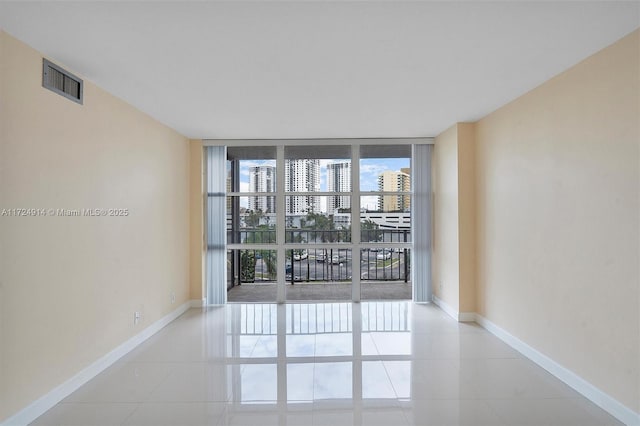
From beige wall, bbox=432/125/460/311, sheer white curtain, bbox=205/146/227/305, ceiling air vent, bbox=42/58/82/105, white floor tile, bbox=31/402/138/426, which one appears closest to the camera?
white floor tile, bbox=31/402/138/426

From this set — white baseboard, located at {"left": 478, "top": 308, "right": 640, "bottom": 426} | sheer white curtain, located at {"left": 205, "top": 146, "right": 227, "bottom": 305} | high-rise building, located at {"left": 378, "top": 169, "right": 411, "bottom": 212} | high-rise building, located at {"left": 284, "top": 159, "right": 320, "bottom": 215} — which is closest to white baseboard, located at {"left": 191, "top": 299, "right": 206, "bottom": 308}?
sheer white curtain, located at {"left": 205, "top": 146, "right": 227, "bottom": 305}

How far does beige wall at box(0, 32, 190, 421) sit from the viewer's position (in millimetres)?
2184

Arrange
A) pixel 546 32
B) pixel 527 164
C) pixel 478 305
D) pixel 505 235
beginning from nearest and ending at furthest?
pixel 546 32 → pixel 527 164 → pixel 505 235 → pixel 478 305

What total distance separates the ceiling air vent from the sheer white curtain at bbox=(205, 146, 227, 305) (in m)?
2.48

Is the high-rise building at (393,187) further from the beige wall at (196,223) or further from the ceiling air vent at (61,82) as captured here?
the ceiling air vent at (61,82)

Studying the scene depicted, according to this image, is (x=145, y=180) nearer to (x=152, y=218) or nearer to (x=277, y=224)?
(x=152, y=218)

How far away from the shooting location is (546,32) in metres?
2.18

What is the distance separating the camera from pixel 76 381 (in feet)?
8.96

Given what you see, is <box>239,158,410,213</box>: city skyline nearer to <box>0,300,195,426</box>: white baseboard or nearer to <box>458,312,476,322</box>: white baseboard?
<box>458,312,476,322</box>: white baseboard

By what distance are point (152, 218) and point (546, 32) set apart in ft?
13.3

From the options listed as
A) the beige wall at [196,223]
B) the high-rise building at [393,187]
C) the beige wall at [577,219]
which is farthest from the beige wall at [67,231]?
the beige wall at [577,219]

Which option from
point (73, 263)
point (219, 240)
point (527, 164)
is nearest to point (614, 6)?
point (527, 164)

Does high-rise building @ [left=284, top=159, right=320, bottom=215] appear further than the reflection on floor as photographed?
No

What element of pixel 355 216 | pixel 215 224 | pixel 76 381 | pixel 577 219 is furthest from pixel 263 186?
pixel 577 219
